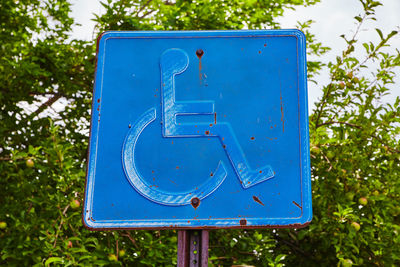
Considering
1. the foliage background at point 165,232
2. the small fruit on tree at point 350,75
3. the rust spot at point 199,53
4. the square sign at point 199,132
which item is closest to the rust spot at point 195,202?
the square sign at point 199,132

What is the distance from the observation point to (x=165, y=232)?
3.04 meters

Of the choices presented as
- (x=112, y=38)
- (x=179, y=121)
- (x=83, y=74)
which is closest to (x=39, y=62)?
(x=83, y=74)

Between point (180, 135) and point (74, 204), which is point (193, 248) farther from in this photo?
point (74, 204)

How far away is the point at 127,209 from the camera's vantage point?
53.6 inches

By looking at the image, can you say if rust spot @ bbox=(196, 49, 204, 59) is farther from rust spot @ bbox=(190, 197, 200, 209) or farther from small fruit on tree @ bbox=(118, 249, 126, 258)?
small fruit on tree @ bbox=(118, 249, 126, 258)

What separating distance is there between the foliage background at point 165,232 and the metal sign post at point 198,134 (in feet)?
4.00

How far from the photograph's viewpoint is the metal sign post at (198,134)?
1.36 m

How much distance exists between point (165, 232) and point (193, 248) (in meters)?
1.67

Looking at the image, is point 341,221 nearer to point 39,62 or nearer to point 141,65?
point 141,65

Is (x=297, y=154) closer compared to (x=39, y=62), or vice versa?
(x=297, y=154)

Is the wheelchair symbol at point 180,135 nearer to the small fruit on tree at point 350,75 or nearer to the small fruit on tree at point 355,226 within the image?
the small fruit on tree at point 355,226

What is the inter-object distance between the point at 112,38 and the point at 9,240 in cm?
173

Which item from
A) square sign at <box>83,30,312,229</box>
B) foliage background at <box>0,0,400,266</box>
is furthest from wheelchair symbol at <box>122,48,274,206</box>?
foliage background at <box>0,0,400,266</box>

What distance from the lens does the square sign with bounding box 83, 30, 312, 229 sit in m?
1.36
